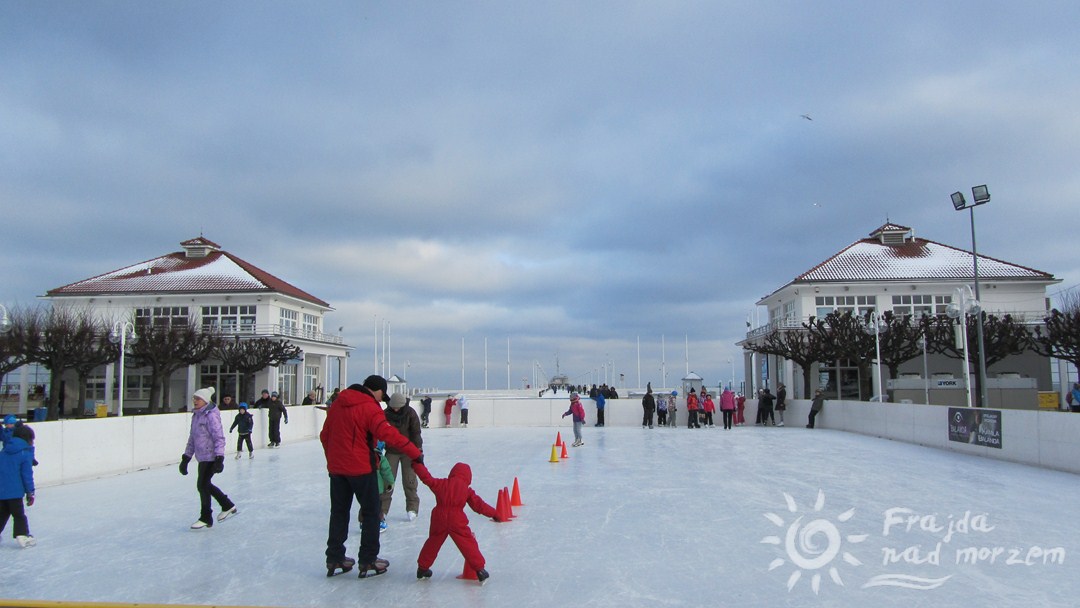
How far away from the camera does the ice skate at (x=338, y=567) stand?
6195 mm

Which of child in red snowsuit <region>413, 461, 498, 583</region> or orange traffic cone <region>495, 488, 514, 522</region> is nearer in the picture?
child in red snowsuit <region>413, 461, 498, 583</region>

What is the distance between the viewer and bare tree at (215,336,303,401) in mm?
40688

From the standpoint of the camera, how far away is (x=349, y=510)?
611cm

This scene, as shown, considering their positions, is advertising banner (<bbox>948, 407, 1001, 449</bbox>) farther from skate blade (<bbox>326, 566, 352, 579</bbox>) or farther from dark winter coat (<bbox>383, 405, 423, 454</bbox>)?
skate blade (<bbox>326, 566, 352, 579</bbox>)

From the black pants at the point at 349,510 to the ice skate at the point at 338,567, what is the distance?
25mm

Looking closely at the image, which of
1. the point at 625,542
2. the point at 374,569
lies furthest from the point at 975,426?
the point at 374,569

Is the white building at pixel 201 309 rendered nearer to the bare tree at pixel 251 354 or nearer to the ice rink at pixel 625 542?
the bare tree at pixel 251 354

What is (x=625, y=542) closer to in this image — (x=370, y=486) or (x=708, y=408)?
(x=370, y=486)

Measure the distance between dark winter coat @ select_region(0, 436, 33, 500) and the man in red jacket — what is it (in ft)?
11.9

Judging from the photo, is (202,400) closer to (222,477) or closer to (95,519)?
(95,519)

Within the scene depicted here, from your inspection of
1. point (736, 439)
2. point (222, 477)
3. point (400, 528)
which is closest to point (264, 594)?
point (400, 528)

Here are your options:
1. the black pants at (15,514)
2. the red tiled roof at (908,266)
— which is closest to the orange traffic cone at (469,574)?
the black pants at (15,514)

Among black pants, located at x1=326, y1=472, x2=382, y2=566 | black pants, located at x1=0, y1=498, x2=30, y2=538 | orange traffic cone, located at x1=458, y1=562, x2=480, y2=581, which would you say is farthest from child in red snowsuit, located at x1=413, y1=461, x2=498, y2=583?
black pants, located at x1=0, y1=498, x2=30, y2=538

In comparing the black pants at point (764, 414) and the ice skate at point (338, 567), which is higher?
the ice skate at point (338, 567)
